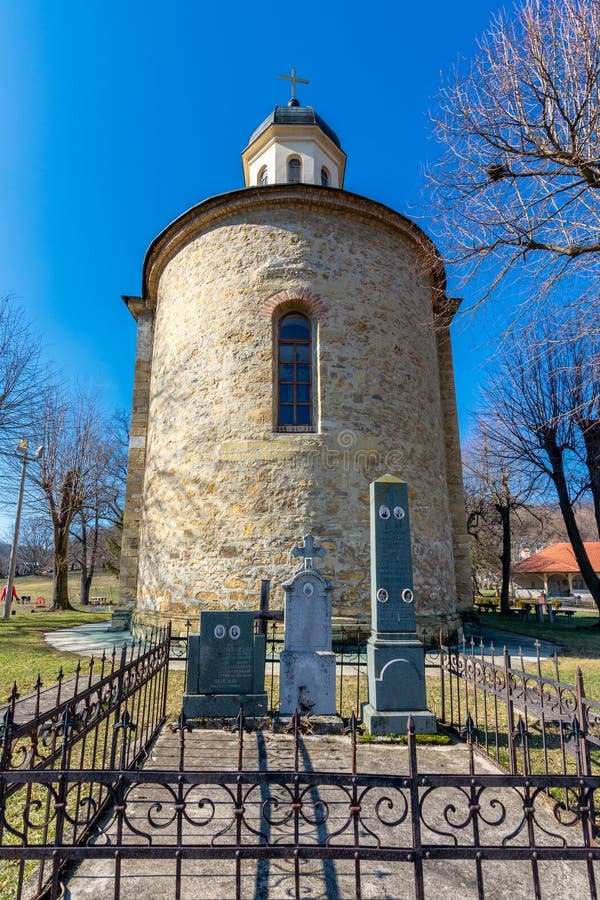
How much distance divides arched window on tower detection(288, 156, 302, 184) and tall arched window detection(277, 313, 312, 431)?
21.6 feet

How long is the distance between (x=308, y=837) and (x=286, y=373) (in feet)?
30.6

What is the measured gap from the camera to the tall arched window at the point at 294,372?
1151 cm

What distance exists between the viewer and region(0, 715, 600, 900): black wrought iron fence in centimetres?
258

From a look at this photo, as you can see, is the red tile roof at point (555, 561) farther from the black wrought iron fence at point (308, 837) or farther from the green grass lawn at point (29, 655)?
the black wrought iron fence at point (308, 837)

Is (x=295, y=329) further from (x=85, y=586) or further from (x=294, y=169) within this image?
(x=85, y=586)

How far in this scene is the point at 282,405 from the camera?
11.6 m

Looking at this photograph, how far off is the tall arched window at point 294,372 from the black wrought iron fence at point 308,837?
26.4 ft

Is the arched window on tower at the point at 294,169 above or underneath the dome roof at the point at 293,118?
underneath

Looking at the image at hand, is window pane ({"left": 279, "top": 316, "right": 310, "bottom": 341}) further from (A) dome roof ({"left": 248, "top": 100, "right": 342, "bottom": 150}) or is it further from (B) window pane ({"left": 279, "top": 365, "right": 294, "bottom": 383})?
(A) dome roof ({"left": 248, "top": 100, "right": 342, "bottom": 150})

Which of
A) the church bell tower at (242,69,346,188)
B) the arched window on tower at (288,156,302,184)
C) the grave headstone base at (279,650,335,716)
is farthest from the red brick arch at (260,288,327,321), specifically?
the grave headstone base at (279,650,335,716)

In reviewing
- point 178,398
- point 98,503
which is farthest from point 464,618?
point 98,503

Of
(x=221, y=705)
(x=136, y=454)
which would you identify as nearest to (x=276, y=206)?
(x=136, y=454)

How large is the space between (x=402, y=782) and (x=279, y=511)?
8.02m

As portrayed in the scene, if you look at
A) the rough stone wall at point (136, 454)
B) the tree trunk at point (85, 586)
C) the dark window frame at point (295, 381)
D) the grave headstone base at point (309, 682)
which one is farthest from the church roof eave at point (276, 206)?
the tree trunk at point (85, 586)
